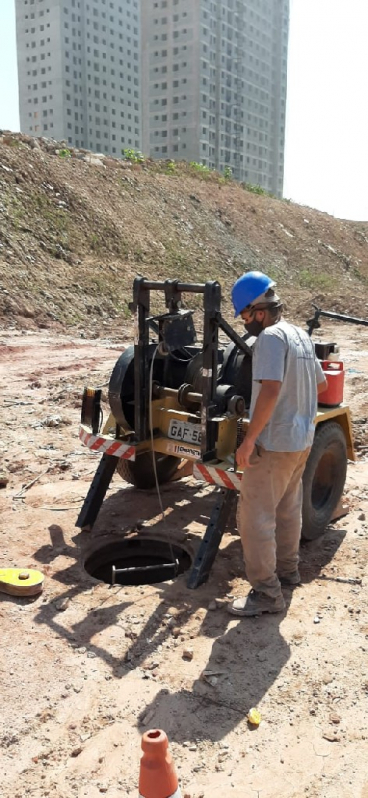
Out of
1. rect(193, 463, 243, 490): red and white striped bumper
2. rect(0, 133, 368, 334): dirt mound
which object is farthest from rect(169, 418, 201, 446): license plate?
rect(0, 133, 368, 334): dirt mound

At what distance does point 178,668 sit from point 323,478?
227cm

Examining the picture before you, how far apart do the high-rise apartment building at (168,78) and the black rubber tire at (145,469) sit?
70004 millimetres

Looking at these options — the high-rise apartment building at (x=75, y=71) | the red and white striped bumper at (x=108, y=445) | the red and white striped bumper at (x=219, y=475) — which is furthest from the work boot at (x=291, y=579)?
the high-rise apartment building at (x=75, y=71)

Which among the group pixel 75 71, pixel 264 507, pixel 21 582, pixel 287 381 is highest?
pixel 75 71

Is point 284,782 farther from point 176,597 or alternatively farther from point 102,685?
point 176,597

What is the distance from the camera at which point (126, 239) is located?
2239 centimetres

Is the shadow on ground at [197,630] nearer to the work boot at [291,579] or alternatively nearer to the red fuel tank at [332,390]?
the work boot at [291,579]

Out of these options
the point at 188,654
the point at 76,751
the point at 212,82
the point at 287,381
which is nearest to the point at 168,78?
the point at 212,82

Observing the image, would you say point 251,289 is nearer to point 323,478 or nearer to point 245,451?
point 245,451

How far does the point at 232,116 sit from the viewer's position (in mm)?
75250

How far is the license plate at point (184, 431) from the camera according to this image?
15.1 ft

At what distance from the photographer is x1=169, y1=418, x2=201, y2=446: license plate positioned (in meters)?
4.60

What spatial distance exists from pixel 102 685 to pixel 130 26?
96.4 meters

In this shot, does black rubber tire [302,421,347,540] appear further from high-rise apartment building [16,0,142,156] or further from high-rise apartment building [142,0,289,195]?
high-rise apartment building [16,0,142,156]
